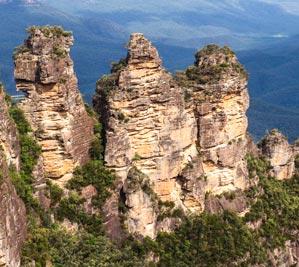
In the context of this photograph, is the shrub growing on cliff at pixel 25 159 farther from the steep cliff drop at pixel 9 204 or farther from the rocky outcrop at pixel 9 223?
the rocky outcrop at pixel 9 223

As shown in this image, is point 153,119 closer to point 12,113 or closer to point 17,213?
point 12,113

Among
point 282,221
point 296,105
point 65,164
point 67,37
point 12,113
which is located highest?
point 67,37

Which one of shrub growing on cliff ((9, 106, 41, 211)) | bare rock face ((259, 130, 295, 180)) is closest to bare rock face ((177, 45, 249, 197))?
bare rock face ((259, 130, 295, 180))

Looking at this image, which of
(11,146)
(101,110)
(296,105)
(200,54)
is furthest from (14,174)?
(296,105)

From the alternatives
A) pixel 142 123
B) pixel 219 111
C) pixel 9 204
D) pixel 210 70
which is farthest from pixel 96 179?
pixel 210 70

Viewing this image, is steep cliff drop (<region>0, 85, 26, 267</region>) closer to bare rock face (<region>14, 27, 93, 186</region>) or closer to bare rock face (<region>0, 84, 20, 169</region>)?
bare rock face (<region>0, 84, 20, 169</region>)

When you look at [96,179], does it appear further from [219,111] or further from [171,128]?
[219,111]
